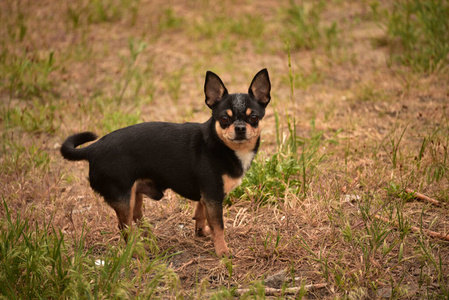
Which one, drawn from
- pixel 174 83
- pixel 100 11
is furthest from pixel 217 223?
pixel 100 11

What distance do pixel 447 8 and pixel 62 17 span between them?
6.24 metres

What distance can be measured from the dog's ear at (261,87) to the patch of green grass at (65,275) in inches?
51.7

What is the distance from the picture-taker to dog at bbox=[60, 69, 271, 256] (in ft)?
10.8

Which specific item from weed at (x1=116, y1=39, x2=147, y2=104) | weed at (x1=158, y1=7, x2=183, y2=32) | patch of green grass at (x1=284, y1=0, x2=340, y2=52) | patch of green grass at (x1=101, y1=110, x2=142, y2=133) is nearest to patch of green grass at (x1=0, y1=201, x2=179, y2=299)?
patch of green grass at (x1=101, y1=110, x2=142, y2=133)

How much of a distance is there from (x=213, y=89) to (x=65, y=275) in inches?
63.2

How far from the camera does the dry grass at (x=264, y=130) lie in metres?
3.32

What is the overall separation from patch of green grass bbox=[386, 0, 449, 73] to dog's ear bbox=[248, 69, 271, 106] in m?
3.56

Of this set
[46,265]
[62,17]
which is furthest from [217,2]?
[46,265]

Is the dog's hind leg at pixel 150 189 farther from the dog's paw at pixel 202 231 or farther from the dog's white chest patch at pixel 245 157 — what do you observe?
the dog's white chest patch at pixel 245 157

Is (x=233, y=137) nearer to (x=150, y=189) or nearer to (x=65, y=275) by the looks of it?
(x=150, y=189)

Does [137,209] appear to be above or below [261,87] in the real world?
below

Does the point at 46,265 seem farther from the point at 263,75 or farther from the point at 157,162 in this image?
the point at 263,75

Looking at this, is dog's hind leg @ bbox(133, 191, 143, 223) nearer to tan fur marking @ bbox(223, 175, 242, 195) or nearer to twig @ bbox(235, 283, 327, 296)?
tan fur marking @ bbox(223, 175, 242, 195)

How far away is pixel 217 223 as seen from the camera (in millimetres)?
3395
